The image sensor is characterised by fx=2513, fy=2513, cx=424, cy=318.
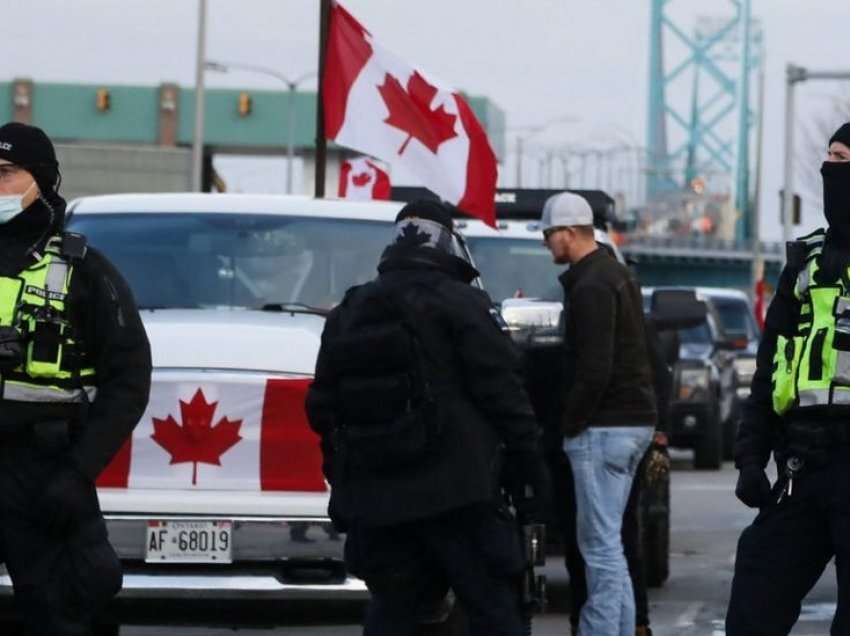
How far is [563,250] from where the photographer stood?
963cm

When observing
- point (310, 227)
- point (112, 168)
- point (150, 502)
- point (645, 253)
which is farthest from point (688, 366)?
point (645, 253)

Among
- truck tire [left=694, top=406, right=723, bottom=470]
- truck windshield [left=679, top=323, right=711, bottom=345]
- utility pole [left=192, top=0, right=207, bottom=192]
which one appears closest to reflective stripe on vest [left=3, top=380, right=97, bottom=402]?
truck tire [left=694, top=406, right=723, bottom=470]

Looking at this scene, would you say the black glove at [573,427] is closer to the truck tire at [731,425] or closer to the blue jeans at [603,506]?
the blue jeans at [603,506]

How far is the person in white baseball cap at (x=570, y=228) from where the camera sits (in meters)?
9.59

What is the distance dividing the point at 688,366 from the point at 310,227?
45.0ft

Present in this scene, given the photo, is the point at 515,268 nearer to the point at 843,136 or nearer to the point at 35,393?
the point at 843,136

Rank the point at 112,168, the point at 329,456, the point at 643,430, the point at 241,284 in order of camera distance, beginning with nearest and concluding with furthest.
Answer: the point at 329,456 < the point at 643,430 < the point at 241,284 < the point at 112,168

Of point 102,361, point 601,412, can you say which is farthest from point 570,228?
point 102,361

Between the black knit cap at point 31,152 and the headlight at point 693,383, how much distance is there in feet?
56.5

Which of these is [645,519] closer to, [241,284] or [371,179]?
[241,284]

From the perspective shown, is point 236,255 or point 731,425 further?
point 731,425

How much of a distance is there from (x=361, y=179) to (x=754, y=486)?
14.5 m

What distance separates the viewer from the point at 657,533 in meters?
12.6

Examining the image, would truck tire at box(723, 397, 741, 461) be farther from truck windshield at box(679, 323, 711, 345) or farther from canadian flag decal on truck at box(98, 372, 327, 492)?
canadian flag decal on truck at box(98, 372, 327, 492)
